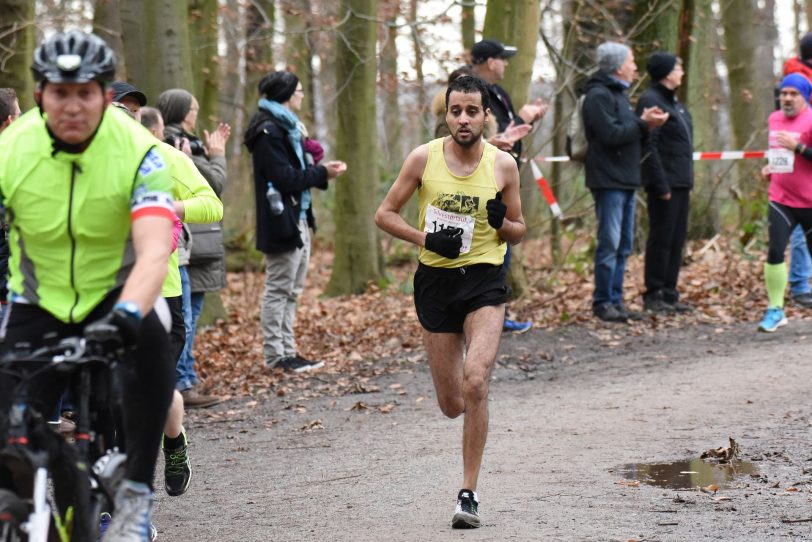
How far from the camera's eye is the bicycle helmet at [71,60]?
432 centimetres

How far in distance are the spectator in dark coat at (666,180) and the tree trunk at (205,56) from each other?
6697 millimetres

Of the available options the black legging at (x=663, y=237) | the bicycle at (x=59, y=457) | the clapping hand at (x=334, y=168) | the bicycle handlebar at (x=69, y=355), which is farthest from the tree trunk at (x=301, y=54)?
the bicycle handlebar at (x=69, y=355)

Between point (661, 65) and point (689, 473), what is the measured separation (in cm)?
651

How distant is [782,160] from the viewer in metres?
11.8

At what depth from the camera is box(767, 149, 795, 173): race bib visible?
1177cm

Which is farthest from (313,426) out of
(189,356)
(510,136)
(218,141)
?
(510,136)

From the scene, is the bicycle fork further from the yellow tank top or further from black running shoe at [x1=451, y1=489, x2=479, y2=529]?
the yellow tank top

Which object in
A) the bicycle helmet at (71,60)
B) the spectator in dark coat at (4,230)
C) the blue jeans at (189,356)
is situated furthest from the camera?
the blue jeans at (189,356)

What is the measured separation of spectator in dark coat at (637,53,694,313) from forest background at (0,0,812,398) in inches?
26.2

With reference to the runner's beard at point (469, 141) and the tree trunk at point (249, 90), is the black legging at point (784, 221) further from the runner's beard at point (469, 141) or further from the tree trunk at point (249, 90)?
the tree trunk at point (249, 90)

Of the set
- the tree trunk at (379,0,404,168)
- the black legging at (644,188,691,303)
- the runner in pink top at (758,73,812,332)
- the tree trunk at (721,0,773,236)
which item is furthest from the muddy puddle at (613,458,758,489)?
the tree trunk at (721,0,773,236)

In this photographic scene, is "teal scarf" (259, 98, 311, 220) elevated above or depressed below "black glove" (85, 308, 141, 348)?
above

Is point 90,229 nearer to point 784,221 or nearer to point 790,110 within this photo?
point 784,221

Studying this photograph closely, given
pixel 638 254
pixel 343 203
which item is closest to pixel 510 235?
pixel 343 203
